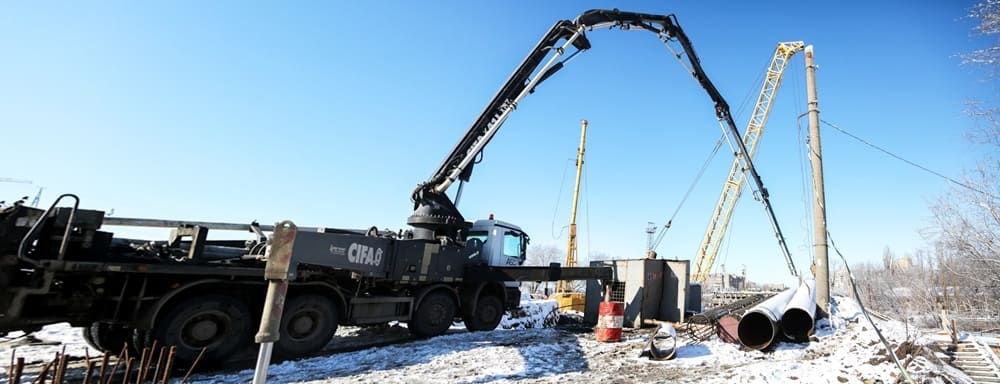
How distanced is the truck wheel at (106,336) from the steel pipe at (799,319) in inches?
430

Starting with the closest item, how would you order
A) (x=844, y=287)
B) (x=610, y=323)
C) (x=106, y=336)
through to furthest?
(x=106, y=336)
(x=610, y=323)
(x=844, y=287)

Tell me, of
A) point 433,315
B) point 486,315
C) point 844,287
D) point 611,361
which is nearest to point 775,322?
point 611,361

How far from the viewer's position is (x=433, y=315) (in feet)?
34.1

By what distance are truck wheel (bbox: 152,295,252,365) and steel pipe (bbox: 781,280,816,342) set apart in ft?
30.2

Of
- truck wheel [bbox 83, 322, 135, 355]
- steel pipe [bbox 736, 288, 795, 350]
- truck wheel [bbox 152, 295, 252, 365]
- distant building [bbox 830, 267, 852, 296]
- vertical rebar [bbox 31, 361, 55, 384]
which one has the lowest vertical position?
truck wheel [bbox 83, 322, 135, 355]

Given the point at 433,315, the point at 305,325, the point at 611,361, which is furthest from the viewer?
the point at 433,315

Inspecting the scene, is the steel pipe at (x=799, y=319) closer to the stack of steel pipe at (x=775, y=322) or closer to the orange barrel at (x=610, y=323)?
the stack of steel pipe at (x=775, y=322)

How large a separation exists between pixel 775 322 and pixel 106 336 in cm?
1082

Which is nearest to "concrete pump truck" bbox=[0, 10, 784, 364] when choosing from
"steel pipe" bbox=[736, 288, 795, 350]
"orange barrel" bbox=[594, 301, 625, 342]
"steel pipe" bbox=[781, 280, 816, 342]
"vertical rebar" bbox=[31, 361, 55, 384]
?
"vertical rebar" bbox=[31, 361, 55, 384]

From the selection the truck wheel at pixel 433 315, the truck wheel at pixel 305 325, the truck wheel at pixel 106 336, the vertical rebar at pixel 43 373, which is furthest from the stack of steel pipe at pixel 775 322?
the truck wheel at pixel 106 336

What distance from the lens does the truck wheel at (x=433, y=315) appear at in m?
10.1

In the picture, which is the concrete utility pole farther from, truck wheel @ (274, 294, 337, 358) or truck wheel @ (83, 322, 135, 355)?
truck wheel @ (83, 322, 135, 355)

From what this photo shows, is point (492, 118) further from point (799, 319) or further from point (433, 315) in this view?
point (799, 319)

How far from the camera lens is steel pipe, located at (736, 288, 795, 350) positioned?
8.16m
